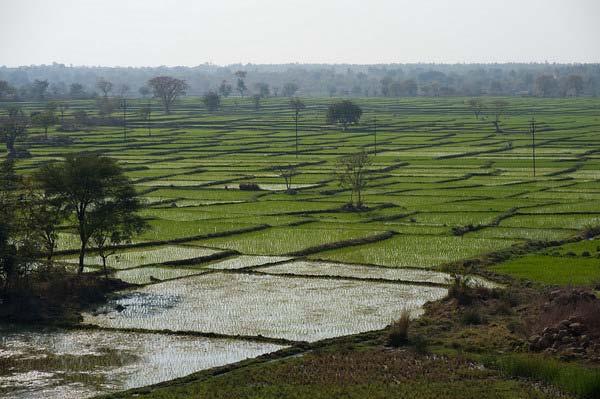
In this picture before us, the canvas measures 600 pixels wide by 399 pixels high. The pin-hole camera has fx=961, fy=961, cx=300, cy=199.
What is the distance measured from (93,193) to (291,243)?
278 inches

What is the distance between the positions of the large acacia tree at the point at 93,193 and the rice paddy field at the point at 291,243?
53.1 inches

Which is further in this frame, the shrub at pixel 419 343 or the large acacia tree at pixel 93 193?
the large acacia tree at pixel 93 193

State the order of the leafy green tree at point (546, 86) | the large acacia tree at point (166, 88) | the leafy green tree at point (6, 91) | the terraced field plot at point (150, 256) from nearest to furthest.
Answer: the terraced field plot at point (150, 256), the large acacia tree at point (166, 88), the leafy green tree at point (6, 91), the leafy green tree at point (546, 86)

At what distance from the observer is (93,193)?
25703 millimetres

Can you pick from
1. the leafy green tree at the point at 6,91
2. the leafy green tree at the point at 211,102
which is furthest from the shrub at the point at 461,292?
the leafy green tree at the point at 6,91

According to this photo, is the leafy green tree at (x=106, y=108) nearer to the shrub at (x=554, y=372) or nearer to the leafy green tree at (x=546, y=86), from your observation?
the leafy green tree at (x=546, y=86)

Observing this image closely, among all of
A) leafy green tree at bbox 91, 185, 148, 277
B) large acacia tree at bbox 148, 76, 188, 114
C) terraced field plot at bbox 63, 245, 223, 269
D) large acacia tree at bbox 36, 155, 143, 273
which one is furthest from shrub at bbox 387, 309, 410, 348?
large acacia tree at bbox 148, 76, 188, 114

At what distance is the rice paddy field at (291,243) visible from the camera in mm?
19297

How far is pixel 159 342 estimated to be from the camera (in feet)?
63.7

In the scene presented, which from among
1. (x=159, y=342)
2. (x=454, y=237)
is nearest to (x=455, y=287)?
(x=159, y=342)

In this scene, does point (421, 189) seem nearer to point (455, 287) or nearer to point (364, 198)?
point (364, 198)

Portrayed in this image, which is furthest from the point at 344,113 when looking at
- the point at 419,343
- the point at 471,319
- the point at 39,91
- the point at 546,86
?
the point at 546,86

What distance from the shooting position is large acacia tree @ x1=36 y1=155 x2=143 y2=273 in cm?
2548

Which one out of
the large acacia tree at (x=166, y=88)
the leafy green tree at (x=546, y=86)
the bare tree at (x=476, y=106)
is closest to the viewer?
the bare tree at (x=476, y=106)
